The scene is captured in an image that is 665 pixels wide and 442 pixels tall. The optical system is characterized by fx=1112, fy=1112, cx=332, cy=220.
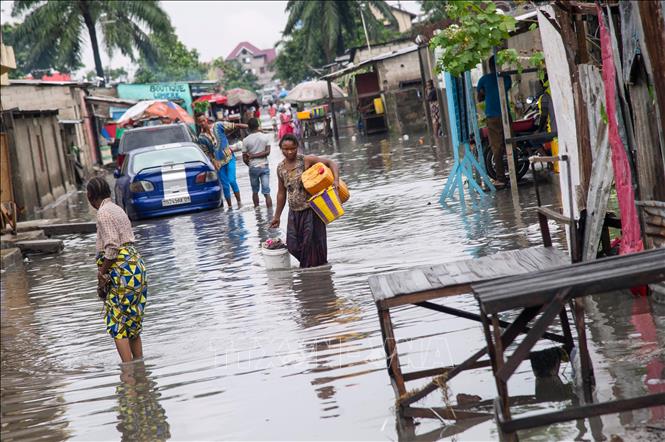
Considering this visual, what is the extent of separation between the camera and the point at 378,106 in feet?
146

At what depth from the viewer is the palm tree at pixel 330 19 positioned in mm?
64000

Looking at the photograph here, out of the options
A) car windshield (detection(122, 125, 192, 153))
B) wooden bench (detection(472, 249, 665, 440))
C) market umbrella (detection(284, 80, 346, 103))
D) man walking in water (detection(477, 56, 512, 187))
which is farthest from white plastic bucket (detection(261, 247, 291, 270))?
market umbrella (detection(284, 80, 346, 103))

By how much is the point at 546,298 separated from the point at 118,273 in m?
4.58

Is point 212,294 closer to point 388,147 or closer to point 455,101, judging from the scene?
point 455,101

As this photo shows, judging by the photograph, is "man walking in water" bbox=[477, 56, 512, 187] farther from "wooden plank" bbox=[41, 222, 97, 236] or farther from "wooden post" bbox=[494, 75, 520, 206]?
"wooden plank" bbox=[41, 222, 97, 236]

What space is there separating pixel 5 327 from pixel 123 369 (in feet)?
10.9

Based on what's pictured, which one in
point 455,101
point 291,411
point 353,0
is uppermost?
point 353,0

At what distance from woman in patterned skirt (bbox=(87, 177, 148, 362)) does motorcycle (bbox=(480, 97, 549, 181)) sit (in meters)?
9.45

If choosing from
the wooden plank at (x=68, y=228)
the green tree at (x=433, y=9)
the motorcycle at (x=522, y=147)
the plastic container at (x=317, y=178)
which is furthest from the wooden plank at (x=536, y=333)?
the green tree at (x=433, y=9)

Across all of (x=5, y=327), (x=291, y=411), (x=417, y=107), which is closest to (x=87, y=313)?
(x=5, y=327)

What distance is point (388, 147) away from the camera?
114ft

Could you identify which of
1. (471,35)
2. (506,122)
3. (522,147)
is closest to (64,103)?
(522,147)

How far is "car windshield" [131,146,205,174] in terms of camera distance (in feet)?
69.1

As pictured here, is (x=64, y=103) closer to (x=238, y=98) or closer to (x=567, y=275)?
(x=238, y=98)
